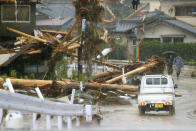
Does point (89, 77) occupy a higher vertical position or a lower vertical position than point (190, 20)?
lower

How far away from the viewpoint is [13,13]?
97.9ft

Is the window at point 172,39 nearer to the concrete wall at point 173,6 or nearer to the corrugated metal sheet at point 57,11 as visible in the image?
the concrete wall at point 173,6

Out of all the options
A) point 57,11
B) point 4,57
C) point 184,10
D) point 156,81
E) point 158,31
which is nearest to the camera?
point 156,81

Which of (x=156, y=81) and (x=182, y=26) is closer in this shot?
(x=156, y=81)

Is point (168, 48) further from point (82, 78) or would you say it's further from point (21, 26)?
point (82, 78)

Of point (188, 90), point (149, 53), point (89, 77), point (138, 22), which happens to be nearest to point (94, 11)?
point (89, 77)

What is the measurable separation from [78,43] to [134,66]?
4380mm

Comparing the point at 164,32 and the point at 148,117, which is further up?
the point at 164,32

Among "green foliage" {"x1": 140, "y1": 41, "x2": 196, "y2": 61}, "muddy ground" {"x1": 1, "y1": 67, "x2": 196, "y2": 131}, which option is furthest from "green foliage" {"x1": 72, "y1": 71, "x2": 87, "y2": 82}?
"green foliage" {"x1": 140, "y1": 41, "x2": 196, "y2": 61}

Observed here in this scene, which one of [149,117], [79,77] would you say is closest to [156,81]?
[149,117]

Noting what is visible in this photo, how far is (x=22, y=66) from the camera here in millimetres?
27453

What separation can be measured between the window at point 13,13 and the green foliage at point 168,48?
21.8 m

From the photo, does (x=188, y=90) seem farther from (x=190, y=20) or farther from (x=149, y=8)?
(x=149, y=8)

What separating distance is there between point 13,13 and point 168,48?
22.4 m
